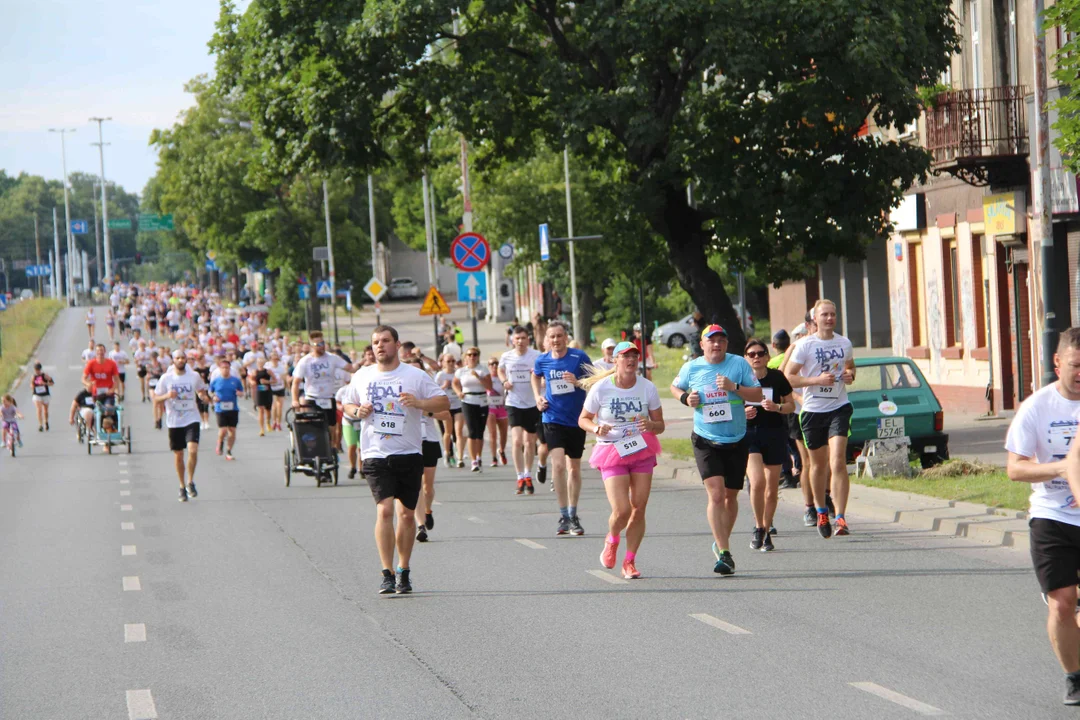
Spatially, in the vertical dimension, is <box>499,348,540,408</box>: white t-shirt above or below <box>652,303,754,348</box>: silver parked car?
A: below

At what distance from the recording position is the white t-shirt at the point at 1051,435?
6703 mm

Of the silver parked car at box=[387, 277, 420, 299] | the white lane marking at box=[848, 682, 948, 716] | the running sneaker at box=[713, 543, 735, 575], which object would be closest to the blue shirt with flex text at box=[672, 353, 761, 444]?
the running sneaker at box=[713, 543, 735, 575]

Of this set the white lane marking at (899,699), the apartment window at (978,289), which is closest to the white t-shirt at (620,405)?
the white lane marking at (899,699)

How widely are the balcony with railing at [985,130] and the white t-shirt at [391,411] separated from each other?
48.1ft

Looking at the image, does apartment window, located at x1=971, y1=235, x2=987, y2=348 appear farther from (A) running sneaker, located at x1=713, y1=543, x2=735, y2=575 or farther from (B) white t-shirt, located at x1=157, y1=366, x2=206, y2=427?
(A) running sneaker, located at x1=713, y1=543, x2=735, y2=575

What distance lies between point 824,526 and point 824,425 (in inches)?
32.8

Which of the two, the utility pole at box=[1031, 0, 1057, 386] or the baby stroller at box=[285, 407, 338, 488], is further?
the baby stroller at box=[285, 407, 338, 488]

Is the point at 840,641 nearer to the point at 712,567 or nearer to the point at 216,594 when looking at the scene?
the point at 712,567

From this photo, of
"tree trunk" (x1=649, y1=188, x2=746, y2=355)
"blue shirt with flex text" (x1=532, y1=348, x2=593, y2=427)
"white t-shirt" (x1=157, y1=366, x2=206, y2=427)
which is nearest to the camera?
"blue shirt with flex text" (x1=532, y1=348, x2=593, y2=427)

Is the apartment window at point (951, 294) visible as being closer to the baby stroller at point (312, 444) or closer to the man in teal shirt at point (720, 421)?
the baby stroller at point (312, 444)

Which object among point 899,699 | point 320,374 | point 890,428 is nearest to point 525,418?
point 320,374

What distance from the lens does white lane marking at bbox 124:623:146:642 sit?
9.57m

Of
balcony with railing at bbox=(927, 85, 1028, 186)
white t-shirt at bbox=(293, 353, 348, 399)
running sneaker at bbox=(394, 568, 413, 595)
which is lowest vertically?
running sneaker at bbox=(394, 568, 413, 595)

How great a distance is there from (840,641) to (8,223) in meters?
199
